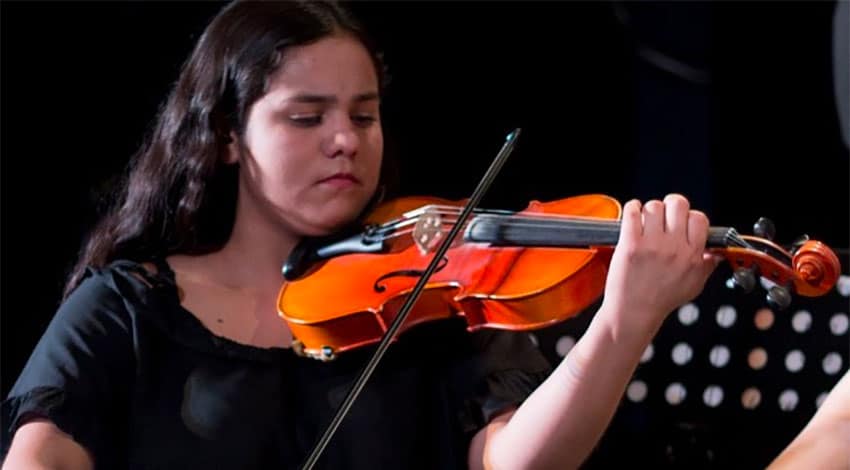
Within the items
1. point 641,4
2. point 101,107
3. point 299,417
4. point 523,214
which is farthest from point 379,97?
point 641,4

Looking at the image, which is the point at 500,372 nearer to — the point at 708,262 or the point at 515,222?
the point at 515,222

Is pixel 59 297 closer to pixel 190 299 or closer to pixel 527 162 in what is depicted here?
pixel 190 299

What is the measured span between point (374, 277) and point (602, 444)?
0.39 m

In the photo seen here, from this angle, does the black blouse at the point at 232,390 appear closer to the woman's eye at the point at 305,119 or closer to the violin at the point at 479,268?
the violin at the point at 479,268

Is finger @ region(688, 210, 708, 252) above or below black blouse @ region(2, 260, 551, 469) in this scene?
above

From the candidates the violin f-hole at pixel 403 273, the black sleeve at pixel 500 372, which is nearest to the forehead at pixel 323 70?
the violin f-hole at pixel 403 273

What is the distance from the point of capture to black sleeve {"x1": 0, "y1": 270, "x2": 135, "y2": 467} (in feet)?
4.78

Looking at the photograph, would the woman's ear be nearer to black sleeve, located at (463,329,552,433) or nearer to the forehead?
the forehead

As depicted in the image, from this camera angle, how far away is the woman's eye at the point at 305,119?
1553 millimetres

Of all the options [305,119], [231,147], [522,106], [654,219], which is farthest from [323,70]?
[522,106]

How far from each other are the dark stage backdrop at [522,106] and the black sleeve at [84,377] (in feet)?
1.70

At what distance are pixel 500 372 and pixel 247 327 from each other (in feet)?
1.04

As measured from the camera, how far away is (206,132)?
5.35 feet

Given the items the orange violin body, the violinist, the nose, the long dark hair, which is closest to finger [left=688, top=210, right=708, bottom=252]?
the orange violin body
